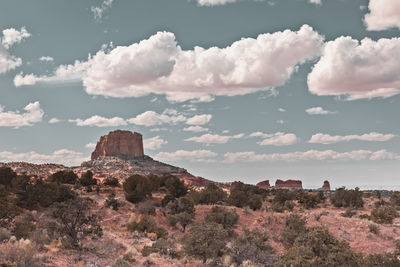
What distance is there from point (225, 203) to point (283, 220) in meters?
14.8

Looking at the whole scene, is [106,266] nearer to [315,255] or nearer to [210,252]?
[210,252]

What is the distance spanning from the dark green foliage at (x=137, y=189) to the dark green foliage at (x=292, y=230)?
2277cm

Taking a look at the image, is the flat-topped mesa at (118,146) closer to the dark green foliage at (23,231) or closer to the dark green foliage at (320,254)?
the dark green foliage at (23,231)

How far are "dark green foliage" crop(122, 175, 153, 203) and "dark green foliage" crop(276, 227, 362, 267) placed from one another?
114 ft

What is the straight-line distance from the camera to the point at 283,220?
41.0 metres

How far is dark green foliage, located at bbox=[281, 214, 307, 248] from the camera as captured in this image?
30894 mm

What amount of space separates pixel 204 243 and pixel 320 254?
29.2ft

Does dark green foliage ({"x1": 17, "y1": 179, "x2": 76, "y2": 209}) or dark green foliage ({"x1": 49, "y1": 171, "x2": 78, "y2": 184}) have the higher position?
dark green foliage ({"x1": 49, "y1": 171, "x2": 78, "y2": 184})

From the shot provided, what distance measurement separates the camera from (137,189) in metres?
49.7

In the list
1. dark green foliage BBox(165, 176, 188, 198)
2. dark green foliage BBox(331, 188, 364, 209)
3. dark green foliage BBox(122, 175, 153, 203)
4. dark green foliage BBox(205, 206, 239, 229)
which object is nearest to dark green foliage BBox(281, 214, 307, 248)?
dark green foliage BBox(205, 206, 239, 229)

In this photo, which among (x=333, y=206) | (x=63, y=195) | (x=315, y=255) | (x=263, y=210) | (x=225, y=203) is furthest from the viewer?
(x=333, y=206)

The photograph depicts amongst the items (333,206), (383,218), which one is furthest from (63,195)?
(333,206)

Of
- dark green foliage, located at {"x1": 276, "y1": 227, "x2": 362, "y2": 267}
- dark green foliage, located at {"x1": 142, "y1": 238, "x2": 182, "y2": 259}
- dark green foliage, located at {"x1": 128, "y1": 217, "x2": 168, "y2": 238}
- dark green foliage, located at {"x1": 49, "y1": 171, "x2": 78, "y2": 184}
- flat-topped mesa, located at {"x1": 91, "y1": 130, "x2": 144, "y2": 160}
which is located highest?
flat-topped mesa, located at {"x1": 91, "y1": 130, "x2": 144, "y2": 160}

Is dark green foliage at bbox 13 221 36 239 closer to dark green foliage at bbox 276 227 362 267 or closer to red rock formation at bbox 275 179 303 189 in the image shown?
dark green foliage at bbox 276 227 362 267
